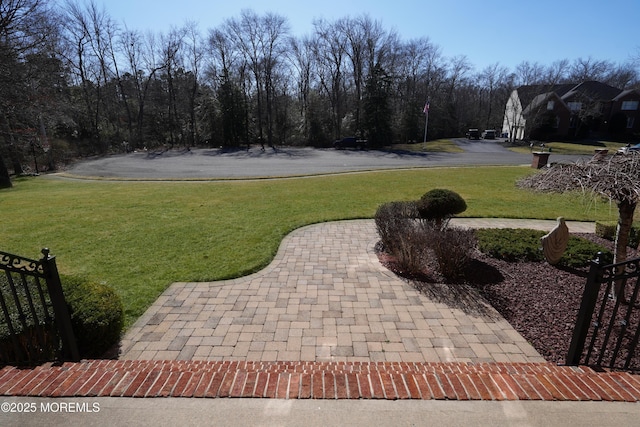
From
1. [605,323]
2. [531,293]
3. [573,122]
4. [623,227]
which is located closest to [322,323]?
[531,293]

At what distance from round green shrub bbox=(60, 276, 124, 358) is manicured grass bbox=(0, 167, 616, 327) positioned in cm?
64

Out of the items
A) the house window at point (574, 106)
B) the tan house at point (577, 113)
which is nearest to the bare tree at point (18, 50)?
the tan house at point (577, 113)

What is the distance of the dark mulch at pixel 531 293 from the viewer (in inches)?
170

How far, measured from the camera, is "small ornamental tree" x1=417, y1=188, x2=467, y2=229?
7.25m

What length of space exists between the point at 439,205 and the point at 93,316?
21.3ft

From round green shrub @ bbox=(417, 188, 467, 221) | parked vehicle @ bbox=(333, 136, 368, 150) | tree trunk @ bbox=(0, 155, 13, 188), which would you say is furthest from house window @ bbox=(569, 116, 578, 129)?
tree trunk @ bbox=(0, 155, 13, 188)

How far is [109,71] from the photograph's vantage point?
39188 mm

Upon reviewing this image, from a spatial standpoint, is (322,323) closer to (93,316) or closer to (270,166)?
(93,316)

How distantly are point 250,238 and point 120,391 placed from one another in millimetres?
5676

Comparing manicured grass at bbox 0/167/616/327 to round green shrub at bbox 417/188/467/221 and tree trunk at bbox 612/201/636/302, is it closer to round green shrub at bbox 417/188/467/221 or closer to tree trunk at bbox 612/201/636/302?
tree trunk at bbox 612/201/636/302

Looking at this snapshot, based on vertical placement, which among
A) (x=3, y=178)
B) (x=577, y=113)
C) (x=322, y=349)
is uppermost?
(x=577, y=113)

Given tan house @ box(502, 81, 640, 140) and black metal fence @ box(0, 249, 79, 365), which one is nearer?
black metal fence @ box(0, 249, 79, 365)

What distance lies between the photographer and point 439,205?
23.8 ft

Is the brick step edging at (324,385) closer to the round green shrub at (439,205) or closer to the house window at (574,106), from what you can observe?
the round green shrub at (439,205)
